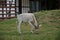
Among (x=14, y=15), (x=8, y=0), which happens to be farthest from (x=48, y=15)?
(x=8, y=0)

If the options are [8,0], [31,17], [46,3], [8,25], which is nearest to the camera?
[31,17]

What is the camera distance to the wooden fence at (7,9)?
1809 cm

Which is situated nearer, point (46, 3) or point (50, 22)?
point (50, 22)

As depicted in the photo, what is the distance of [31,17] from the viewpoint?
10898mm

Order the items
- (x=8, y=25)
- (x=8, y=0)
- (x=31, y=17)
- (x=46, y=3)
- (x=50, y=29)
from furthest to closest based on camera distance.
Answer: (x=46, y=3) < (x=8, y=0) < (x=8, y=25) < (x=50, y=29) < (x=31, y=17)

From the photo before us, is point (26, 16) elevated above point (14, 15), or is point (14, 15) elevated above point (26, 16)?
point (26, 16)

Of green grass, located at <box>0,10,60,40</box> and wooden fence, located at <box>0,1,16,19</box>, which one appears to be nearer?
green grass, located at <box>0,10,60,40</box>

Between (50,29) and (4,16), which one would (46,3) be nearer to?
(4,16)

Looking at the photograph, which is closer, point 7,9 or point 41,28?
point 41,28

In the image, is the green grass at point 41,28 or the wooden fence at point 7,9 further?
the wooden fence at point 7,9

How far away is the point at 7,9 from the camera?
62.2ft

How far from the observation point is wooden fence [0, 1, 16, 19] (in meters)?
18.1

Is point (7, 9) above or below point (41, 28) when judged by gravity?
above

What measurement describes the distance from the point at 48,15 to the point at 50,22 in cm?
119
